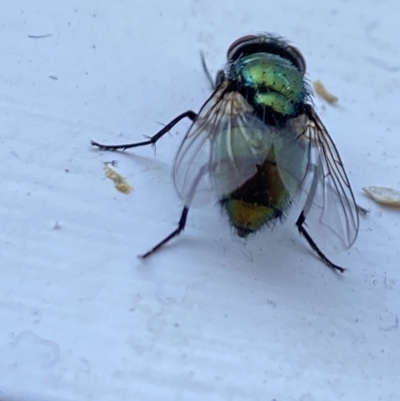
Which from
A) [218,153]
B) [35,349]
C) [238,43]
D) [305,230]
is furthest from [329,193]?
[35,349]

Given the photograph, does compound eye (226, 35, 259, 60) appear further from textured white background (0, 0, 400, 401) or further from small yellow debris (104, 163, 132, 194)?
small yellow debris (104, 163, 132, 194)

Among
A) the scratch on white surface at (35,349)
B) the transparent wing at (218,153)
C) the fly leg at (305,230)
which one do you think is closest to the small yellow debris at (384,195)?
the fly leg at (305,230)

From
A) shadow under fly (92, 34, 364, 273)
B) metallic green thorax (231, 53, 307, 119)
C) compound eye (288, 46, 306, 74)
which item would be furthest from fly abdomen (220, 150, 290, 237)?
compound eye (288, 46, 306, 74)

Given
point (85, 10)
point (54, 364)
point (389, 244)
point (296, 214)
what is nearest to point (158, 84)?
point (85, 10)

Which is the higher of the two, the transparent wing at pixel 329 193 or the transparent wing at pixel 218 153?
the transparent wing at pixel 218 153

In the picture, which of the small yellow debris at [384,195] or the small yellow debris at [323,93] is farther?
the small yellow debris at [323,93]

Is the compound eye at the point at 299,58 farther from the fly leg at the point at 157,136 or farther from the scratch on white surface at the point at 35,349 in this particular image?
the scratch on white surface at the point at 35,349

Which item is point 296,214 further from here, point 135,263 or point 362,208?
point 135,263

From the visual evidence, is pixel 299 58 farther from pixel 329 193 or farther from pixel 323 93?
pixel 329 193
